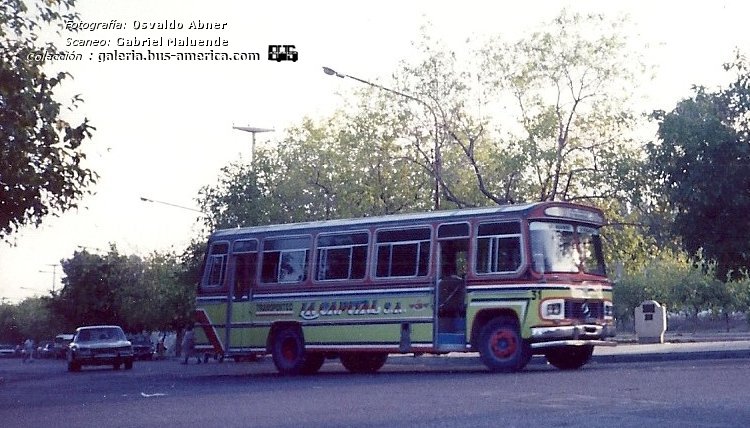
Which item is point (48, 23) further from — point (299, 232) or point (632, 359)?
point (632, 359)

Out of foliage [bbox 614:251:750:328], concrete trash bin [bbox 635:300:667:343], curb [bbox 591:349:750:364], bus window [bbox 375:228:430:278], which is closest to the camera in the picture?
bus window [bbox 375:228:430:278]

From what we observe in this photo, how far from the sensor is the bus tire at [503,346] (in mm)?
20453

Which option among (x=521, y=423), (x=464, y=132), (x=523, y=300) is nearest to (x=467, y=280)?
(x=523, y=300)

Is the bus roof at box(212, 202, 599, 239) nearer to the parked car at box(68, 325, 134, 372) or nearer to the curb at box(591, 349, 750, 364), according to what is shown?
the curb at box(591, 349, 750, 364)

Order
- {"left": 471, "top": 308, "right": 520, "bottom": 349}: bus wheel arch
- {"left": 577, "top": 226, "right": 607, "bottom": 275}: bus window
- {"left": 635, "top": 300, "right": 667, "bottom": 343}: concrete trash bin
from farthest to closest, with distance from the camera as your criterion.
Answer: {"left": 635, "top": 300, "right": 667, "bottom": 343}: concrete trash bin → {"left": 577, "top": 226, "right": 607, "bottom": 275}: bus window → {"left": 471, "top": 308, "right": 520, "bottom": 349}: bus wheel arch

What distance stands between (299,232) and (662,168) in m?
9.87

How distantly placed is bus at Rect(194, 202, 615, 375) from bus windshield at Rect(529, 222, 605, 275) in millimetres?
25

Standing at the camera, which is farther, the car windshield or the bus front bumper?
the car windshield

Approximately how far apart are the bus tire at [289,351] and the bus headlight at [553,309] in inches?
243

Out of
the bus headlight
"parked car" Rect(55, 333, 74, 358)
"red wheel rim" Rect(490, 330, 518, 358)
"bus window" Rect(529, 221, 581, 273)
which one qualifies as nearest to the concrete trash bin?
"bus window" Rect(529, 221, 581, 273)

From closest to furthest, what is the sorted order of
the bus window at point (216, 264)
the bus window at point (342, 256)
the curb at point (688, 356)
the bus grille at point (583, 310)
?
the bus grille at point (583, 310) < the bus window at point (342, 256) < the curb at point (688, 356) < the bus window at point (216, 264)

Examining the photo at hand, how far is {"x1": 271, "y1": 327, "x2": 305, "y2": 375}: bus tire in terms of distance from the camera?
955 inches

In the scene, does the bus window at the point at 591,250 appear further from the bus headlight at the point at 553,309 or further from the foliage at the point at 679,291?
the foliage at the point at 679,291

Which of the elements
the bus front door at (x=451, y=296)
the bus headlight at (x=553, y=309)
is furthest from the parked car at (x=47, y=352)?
the bus headlight at (x=553, y=309)
